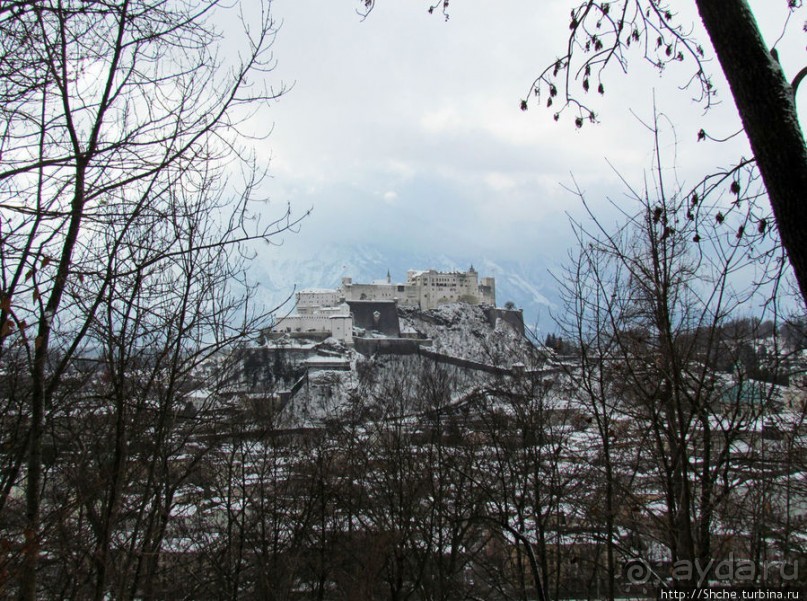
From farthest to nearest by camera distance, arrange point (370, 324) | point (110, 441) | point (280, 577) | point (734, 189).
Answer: point (370, 324)
point (280, 577)
point (110, 441)
point (734, 189)

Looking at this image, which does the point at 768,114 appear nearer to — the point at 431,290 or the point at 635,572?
the point at 635,572

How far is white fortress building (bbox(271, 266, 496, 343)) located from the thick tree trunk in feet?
174

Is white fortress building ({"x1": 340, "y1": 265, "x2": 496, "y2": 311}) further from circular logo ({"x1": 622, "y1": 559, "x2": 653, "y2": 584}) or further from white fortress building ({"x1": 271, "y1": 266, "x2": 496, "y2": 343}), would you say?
circular logo ({"x1": 622, "y1": 559, "x2": 653, "y2": 584})

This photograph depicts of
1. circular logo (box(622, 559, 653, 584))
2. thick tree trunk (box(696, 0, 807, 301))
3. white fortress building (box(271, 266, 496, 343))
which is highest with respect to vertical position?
white fortress building (box(271, 266, 496, 343))

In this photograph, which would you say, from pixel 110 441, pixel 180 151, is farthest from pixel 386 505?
pixel 180 151

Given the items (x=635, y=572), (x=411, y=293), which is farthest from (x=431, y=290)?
(x=635, y=572)

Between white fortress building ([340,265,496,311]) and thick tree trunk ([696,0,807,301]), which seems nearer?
thick tree trunk ([696,0,807,301])

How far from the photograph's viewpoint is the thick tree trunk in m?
1.91

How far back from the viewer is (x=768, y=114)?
1.96 m

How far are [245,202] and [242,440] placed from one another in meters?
5.61

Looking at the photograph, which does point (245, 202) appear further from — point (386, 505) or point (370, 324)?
point (370, 324)

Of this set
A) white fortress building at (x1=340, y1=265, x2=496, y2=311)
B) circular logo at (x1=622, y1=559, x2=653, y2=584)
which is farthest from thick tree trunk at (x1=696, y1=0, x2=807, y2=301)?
white fortress building at (x1=340, y1=265, x2=496, y2=311)

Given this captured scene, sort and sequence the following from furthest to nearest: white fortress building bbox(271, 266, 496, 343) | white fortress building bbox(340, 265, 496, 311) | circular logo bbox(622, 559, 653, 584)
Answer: white fortress building bbox(340, 265, 496, 311)
white fortress building bbox(271, 266, 496, 343)
circular logo bbox(622, 559, 653, 584)

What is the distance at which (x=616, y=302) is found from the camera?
434 centimetres
